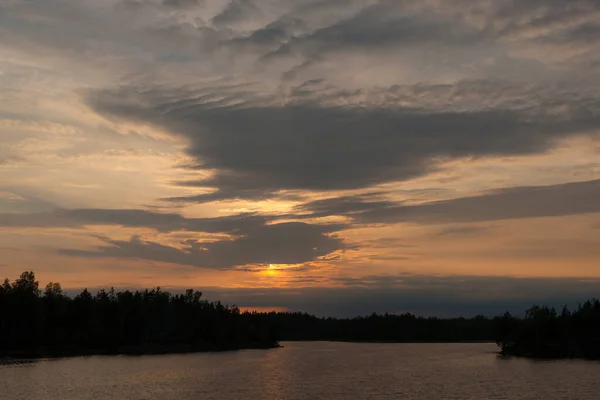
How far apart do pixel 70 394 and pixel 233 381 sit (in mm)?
29706

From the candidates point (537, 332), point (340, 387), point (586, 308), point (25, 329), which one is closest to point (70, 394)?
point (340, 387)

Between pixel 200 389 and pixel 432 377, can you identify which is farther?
pixel 432 377

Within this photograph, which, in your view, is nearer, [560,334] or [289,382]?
[289,382]

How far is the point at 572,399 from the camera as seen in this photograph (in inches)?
3250

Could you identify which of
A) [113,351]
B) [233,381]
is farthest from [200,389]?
[113,351]

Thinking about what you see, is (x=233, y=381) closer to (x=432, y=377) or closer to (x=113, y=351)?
(x=432, y=377)

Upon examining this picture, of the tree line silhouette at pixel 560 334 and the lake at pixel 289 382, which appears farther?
the tree line silhouette at pixel 560 334

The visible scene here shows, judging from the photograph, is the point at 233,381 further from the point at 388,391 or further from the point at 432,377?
the point at 432,377

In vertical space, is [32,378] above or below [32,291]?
below

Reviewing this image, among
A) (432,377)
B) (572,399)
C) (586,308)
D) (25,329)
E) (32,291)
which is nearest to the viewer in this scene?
(572,399)

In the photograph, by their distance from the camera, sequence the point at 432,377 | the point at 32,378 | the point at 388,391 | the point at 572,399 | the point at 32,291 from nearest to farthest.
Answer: the point at 572,399 → the point at 388,391 → the point at 32,378 → the point at 432,377 → the point at 32,291

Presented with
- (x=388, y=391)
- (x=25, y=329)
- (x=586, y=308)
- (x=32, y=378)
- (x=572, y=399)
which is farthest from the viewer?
(x=586, y=308)

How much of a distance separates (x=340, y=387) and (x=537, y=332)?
385 ft

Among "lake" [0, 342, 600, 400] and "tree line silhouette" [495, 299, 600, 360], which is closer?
"lake" [0, 342, 600, 400]
